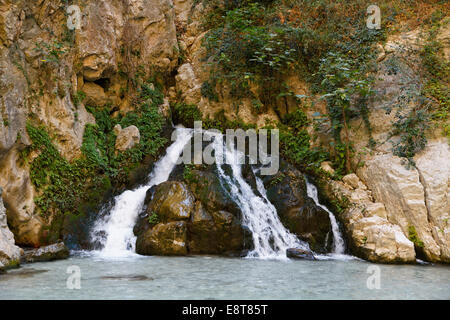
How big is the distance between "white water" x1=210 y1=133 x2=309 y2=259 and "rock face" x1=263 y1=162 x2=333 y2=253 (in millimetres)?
182

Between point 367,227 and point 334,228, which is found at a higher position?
point 367,227

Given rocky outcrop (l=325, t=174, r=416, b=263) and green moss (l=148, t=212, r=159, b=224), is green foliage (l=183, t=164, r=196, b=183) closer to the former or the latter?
green moss (l=148, t=212, r=159, b=224)

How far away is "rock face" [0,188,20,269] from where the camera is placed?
574 centimetres

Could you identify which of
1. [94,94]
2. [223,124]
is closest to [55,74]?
[94,94]

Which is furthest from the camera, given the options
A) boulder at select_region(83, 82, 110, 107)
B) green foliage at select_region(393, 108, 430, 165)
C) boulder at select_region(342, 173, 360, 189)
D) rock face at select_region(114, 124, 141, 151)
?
boulder at select_region(83, 82, 110, 107)

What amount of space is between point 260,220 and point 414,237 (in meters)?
3.73

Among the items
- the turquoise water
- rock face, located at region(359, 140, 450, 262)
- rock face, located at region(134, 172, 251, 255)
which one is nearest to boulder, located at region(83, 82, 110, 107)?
rock face, located at region(134, 172, 251, 255)

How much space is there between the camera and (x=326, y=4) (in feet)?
41.8

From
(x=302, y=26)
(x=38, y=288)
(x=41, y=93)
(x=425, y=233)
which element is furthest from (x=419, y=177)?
(x=41, y=93)

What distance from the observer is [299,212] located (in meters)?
8.66

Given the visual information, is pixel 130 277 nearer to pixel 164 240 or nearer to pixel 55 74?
pixel 164 240

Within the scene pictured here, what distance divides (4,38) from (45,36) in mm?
1617

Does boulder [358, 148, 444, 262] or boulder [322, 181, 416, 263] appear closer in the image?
boulder [322, 181, 416, 263]

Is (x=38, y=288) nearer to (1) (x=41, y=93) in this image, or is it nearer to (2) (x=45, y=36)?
(1) (x=41, y=93)
